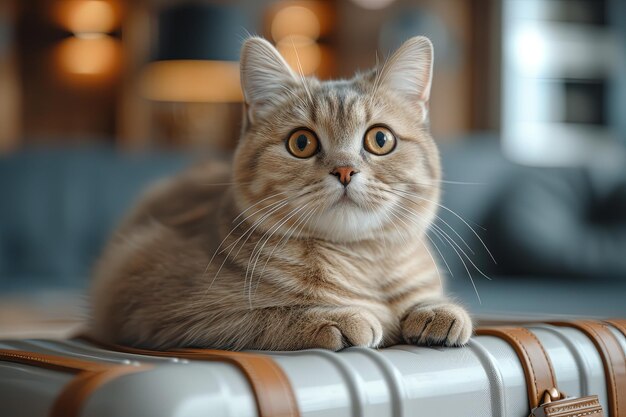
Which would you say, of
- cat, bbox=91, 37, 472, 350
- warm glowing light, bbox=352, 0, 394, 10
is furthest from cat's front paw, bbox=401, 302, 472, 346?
warm glowing light, bbox=352, 0, 394, 10

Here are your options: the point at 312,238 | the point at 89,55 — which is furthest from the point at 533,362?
the point at 89,55

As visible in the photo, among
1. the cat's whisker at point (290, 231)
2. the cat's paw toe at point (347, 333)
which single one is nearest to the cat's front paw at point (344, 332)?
the cat's paw toe at point (347, 333)

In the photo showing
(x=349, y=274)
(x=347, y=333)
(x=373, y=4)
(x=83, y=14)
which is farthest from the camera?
(x=373, y=4)

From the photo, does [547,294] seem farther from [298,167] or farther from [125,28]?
[125,28]

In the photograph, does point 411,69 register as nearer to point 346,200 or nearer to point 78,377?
point 346,200

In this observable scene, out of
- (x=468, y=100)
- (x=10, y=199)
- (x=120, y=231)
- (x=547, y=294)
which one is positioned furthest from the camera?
(x=468, y=100)

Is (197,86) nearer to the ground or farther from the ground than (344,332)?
farther from the ground

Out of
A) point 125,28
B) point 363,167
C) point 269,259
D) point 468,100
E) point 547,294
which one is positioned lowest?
point 547,294

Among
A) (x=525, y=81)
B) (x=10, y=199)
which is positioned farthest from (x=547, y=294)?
(x=525, y=81)

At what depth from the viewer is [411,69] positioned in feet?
3.70

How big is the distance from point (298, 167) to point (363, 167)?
0.08 meters

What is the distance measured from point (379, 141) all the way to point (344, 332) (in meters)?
0.25

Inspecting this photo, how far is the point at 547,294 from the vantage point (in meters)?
2.59

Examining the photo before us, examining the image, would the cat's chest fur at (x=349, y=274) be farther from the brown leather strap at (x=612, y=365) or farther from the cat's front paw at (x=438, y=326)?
the brown leather strap at (x=612, y=365)
